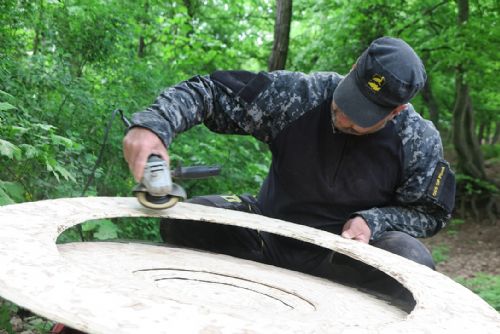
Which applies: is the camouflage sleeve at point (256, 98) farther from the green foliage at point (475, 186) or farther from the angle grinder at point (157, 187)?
the green foliage at point (475, 186)

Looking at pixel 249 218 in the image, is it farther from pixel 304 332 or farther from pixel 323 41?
pixel 323 41

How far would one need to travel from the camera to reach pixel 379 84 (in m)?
2.35

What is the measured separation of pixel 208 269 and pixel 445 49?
8356 mm

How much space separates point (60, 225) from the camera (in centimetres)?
176

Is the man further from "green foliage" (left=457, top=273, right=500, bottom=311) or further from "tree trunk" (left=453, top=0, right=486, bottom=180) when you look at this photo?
"tree trunk" (left=453, top=0, right=486, bottom=180)

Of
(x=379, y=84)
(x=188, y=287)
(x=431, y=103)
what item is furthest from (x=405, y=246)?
(x=431, y=103)

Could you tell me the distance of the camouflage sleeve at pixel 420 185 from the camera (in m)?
A: 2.74

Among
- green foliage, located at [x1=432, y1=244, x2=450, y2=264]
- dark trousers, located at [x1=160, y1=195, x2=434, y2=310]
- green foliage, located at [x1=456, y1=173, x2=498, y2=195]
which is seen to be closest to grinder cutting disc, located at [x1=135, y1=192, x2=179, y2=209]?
dark trousers, located at [x1=160, y1=195, x2=434, y2=310]

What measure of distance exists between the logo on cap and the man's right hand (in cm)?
93

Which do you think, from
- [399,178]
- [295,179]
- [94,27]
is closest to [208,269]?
[295,179]

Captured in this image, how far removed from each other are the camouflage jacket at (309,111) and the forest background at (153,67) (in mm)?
587

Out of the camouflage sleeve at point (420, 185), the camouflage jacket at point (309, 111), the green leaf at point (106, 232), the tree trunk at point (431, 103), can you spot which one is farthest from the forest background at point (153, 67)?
the camouflage sleeve at point (420, 185)

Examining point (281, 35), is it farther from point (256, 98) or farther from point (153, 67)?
point (256, 98)

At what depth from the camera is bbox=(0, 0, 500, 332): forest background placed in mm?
3305
